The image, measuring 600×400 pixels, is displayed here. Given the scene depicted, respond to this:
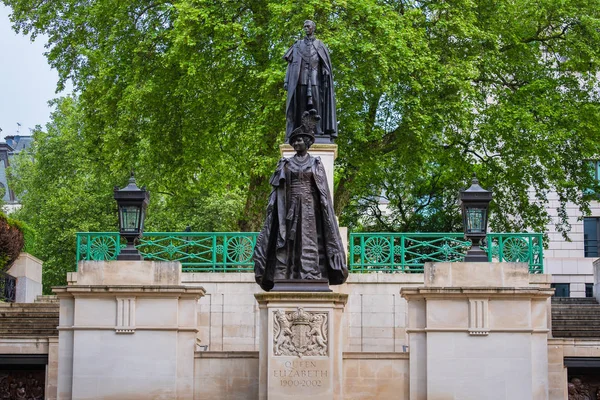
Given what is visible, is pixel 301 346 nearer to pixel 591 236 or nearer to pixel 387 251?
pixel 387 251

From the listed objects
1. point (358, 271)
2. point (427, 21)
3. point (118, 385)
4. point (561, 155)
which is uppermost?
point (427, 21)

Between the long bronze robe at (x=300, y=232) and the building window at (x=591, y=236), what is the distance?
1333 inches

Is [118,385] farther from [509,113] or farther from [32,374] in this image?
[509,113]

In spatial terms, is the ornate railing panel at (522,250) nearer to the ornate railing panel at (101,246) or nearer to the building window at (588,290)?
the ornate railing panel at (101,246)

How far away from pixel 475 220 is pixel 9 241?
12803 millimetres

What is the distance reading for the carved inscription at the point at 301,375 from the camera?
16.7 m


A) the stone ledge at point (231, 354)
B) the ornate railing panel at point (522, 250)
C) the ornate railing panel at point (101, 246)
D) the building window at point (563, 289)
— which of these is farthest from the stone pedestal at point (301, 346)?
the building window at point (563, 289)

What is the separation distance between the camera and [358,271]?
24.7 m

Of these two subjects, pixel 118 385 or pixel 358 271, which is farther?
pixel 358 271

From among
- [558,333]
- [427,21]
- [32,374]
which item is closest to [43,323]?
[32,374]

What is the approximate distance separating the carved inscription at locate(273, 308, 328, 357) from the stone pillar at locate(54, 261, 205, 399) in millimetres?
3023

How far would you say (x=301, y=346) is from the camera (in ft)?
55.5

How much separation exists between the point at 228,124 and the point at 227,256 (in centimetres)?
881

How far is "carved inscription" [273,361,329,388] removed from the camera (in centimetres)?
1672
